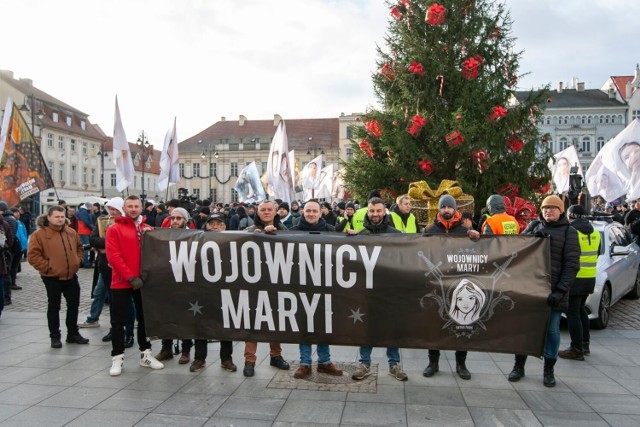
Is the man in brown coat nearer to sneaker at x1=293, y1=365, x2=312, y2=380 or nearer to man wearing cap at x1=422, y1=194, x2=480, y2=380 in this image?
sneaker at x1=293, y1=365, x2=312, y2=380

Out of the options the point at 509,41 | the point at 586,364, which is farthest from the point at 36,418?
the point at 509,41

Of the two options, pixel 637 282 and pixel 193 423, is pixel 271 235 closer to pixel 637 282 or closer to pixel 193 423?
pixel 193 423

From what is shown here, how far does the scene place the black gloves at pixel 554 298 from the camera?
210 inches

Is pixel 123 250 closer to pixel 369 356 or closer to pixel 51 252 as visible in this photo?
pixel 51 252

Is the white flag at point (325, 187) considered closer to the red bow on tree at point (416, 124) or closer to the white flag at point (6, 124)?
the red bow on tree at point (416, 124)

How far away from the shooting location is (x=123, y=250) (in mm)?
6102

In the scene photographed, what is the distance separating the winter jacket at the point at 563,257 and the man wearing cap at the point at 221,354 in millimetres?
3596

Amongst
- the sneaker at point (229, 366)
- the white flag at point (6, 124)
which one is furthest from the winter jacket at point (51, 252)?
the white flag at point (6, 124)

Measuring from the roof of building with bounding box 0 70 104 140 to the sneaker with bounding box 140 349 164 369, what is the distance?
58128mm

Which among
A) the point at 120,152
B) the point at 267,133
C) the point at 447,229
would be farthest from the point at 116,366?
the point at 267,133

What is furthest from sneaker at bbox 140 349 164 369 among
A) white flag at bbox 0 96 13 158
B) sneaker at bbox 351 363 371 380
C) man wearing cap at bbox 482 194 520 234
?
white flag at bbox 0 96 13 158

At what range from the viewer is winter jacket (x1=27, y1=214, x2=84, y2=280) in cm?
696

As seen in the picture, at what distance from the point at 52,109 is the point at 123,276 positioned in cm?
6509

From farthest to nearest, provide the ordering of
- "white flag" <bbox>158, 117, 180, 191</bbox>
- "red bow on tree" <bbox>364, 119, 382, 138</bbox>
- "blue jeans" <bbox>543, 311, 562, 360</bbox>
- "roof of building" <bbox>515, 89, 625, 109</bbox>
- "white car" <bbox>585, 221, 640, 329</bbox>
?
"roof of building" <bbox>515, 89, 625, 109</bbox> → "white flag" <bbox>158, 117, 180, 191</bbox> → "red bow on tree" <bbox>364, 119, 382, 138</bbox> → "white car" <bbox>585, 221, 640, 329</bbox> → "blue jeans" <bbox>543, 311, 562, 360</bbox>
